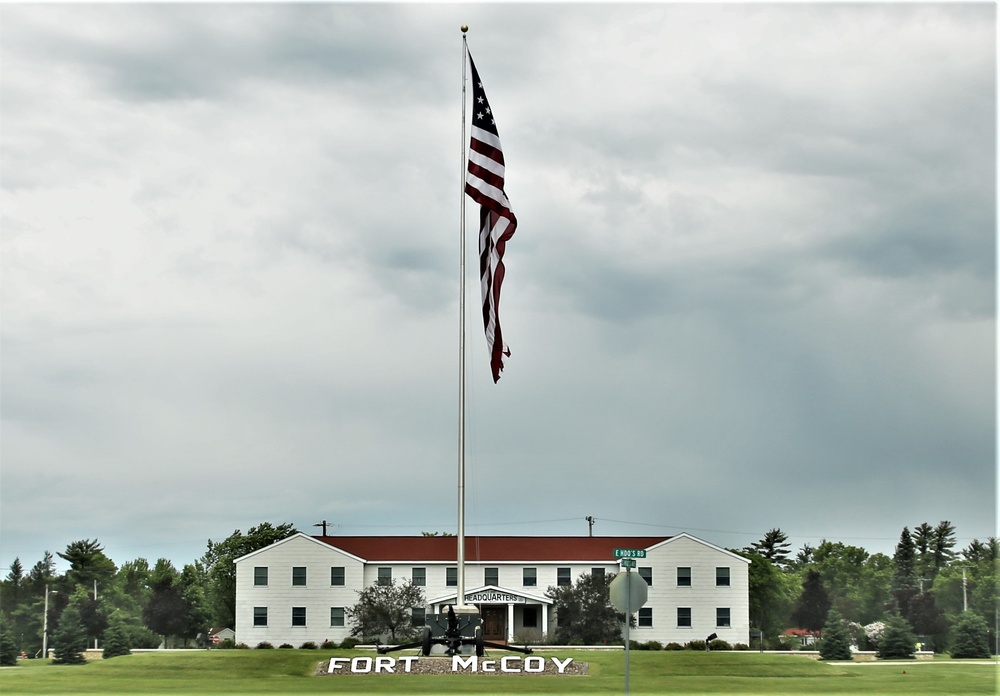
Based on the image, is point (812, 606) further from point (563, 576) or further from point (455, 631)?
point (455, 631)

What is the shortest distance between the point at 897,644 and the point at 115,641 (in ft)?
113

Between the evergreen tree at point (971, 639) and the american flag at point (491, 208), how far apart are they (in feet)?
103

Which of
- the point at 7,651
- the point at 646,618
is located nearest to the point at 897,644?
the point at 646,618

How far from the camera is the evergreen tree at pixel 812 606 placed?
68.1 metres

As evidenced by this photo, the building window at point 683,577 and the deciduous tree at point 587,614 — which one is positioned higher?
the building window at point 683,577

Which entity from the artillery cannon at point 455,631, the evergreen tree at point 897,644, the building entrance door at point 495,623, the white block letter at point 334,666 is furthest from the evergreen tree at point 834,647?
the white block letter at point 334,666

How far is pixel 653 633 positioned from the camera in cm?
6384

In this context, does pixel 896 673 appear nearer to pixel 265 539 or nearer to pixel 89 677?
pixel 89 677

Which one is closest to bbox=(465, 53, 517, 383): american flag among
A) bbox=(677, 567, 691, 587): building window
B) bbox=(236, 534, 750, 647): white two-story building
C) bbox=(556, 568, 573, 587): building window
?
bbox=(236, 534, 750, 647): white two-story building

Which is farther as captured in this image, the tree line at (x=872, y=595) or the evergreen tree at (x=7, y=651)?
the tree line at (x=872, y=595)

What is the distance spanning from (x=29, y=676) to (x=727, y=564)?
36206mm

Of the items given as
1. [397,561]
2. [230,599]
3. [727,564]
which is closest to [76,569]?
[230,599]

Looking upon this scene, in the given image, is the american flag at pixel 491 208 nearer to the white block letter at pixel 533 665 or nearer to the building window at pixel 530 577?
the white block letter at pixel 533 665

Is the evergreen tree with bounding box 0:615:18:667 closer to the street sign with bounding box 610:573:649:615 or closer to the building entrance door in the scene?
the building entrance door
